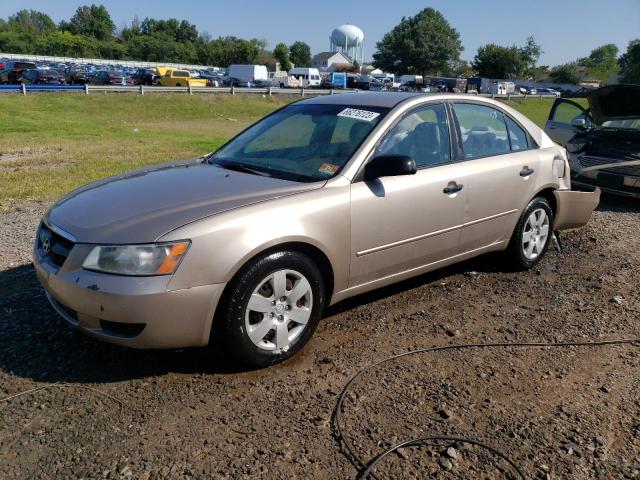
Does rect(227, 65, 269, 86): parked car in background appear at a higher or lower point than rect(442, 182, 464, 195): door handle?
higher

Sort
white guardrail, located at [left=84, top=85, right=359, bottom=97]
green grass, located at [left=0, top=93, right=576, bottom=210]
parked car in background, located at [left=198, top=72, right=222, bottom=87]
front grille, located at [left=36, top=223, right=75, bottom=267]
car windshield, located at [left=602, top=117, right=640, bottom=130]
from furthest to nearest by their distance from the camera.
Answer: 1. parked car in background, located at [left=198, top=72, right=222, bottom=87]
2. white guardrail, located at [left=84, top=85, right=359, bottom=97]
3. green grass, located at [left=0, top=93, right=576, bottom=210]
4. car windshield, located at [left=602, top=117, right=640, bottom=130]
5. front grille, located at [left=36, top=223, right=75, bottom=267]

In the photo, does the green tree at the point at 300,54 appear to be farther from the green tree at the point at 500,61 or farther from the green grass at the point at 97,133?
the green grass at the point at 97,133

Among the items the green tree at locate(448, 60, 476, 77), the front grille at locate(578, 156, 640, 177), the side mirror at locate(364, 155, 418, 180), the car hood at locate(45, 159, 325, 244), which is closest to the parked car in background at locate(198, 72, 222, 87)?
the front grille at locate(578, 156, 640, 177)

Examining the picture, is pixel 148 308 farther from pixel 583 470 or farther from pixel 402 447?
pixel 583 470

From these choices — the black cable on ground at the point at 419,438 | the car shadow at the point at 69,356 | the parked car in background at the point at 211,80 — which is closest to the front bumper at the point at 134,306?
the car shadow at the point at 69,356

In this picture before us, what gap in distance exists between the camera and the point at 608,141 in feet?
27.1

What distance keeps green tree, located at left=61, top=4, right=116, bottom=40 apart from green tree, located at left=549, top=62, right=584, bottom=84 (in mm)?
95115

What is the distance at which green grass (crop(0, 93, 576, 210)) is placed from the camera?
9383 millimetres

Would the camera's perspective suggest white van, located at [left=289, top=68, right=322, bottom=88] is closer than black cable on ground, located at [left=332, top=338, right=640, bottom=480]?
No

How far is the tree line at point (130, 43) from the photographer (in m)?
101

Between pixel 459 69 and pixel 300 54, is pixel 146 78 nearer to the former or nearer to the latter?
pixel 459 69

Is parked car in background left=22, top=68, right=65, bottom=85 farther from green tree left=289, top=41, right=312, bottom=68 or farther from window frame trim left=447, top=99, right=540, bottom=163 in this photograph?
green tree left=289, top=41, right=312, bottom=68

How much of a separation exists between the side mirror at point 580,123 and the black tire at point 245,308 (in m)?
6.99

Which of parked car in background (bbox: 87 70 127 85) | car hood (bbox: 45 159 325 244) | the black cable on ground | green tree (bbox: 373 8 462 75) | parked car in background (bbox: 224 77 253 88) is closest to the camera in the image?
the black cable on ground
